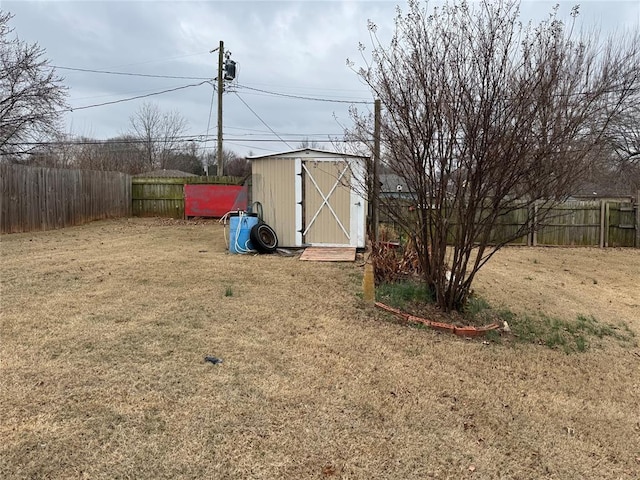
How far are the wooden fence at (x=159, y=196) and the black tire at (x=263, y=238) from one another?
736 centimetres

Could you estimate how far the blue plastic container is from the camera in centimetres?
868

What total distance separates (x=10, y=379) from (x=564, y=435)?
341 centimetres

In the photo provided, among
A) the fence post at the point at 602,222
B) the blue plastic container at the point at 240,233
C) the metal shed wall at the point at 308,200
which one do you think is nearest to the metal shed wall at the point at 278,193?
the metal shed wall at the point at 308,200

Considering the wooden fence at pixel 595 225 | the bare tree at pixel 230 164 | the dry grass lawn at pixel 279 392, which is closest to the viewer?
the dry grass lawn at pixel 279 392

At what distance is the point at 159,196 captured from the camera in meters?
16.1

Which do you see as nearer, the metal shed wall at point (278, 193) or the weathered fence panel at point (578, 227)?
the metal shed wall at point (278, 193)

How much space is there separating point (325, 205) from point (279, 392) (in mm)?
6581

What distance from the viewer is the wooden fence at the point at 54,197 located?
33.9ft

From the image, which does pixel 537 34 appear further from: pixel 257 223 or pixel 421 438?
pixel 257 223

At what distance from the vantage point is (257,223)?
907cm

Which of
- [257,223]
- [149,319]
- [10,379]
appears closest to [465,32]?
[149,319]

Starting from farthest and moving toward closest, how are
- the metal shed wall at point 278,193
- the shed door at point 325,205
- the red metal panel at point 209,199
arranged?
the red metal panel at point 209,199 → the metal shed wall at point 278,193 → the shed door at point 325,205

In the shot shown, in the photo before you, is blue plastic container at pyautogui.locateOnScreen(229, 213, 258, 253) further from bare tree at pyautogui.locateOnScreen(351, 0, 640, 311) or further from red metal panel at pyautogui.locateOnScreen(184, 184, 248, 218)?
red metal panel at pyautogui.locateOnScreen(184, 184, 248, 218)

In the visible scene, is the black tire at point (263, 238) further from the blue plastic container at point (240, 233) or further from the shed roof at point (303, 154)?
the shed roof at point (303, 154)
